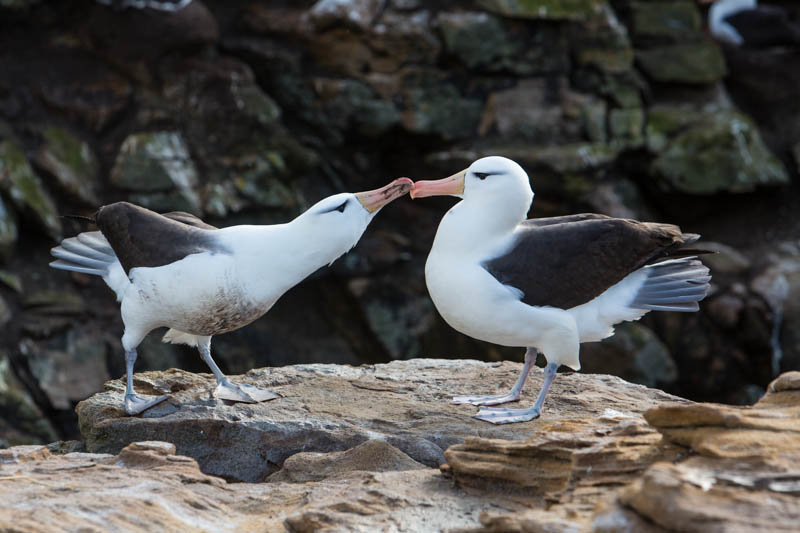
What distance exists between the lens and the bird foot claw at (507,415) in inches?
176

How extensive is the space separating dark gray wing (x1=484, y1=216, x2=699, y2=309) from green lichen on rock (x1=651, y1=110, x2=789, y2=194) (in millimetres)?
5916

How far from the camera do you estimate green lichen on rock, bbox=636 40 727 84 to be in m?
10.9

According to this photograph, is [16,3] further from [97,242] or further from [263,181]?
[97,242]

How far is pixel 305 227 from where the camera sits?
178 inches

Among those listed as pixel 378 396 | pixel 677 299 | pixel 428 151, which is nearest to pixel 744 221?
pixel 428 151

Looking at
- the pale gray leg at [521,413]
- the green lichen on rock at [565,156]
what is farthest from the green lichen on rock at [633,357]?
the pale gray leg at [521,413]

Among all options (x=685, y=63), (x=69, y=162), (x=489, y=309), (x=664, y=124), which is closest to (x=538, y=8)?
(x=664, y=124)

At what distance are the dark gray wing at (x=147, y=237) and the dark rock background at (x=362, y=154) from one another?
3721mm

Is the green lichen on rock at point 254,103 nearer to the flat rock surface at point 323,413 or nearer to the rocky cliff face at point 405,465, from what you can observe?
the flat rock surface at point 323,413

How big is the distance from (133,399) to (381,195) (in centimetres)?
167

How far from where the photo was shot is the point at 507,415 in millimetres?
4543

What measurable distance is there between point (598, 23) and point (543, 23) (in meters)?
0.69

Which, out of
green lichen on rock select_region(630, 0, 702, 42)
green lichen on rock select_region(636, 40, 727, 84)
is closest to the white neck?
green lichen on rock select_region(636, 40, 727, 84)

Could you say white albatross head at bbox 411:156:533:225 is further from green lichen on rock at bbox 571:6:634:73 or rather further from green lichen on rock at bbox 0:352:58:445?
green lichen on rock at bbox 571:6:634:73
